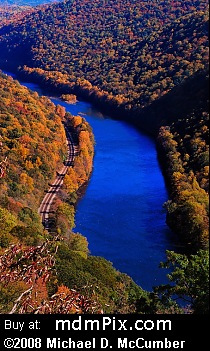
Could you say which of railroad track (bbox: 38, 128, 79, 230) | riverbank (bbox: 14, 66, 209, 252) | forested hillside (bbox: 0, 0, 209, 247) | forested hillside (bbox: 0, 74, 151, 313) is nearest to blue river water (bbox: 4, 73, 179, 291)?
riverbank (bbox: 14, 66, 209, 252)

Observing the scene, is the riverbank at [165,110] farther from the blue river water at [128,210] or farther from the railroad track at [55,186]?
the railroad track at [55,186]

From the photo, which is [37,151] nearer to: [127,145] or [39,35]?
[127,145]

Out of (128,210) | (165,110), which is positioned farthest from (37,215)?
(165,110)

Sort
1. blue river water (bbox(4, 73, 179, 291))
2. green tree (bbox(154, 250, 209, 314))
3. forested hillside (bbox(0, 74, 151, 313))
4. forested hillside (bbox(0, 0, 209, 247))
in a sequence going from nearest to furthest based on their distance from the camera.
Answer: green tree (bbox(154, 250, 209, 314))
forested hillside (bbox(0, 74, 151, 313))
blue river water (bbox(4, 73, 179, 291))
forested hillside (bbox(0, 0, 209, 247))

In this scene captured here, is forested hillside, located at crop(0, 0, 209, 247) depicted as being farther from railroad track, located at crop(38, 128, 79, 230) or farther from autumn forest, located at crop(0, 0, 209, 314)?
railroad track, located at crop(38, 128, 79, 230)

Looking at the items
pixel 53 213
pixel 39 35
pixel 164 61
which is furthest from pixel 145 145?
pixel 39 35

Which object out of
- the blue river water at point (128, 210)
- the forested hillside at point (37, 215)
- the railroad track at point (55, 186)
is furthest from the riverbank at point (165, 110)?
the railroad track at point (55, 186)
